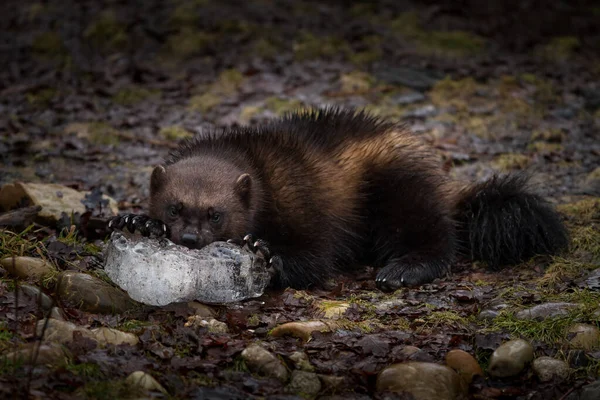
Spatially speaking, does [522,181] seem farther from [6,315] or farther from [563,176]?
[6,315]

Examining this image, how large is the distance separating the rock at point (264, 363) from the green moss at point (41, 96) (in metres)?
7.52

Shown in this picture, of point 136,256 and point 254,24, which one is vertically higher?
point 254,24

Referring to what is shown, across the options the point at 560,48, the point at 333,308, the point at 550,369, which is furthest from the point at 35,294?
the point at 560,48

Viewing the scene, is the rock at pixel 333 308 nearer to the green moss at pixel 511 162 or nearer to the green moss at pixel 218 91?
the green moss at pixel 511 162

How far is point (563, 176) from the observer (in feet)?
27.7

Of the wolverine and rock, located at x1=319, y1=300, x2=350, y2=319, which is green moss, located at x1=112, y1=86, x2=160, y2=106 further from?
rock, located at x1=319, y1=300, x2=350, y2=319

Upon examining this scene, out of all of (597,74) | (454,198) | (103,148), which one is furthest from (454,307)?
(597,74)

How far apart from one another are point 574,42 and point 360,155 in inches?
296

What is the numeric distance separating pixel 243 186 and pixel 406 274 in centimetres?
145

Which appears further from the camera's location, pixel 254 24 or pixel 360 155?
pixel 254 24

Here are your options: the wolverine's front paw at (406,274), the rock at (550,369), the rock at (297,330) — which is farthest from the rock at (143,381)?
the wolverine's front paw at (406,274)

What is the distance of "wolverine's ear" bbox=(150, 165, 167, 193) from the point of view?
5.56m

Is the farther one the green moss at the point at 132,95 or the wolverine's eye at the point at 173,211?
the green moss at the point at 132,95

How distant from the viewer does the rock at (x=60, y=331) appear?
411cm
